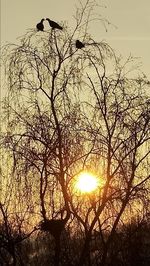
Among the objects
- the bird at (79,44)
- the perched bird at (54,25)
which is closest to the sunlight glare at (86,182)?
the bird at (79,44)

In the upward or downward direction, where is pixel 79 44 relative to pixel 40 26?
downward

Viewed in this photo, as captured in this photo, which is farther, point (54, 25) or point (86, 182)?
point (86, 182)

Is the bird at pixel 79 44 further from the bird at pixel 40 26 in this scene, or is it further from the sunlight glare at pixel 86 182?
the sunlight glare at pixel 86 182

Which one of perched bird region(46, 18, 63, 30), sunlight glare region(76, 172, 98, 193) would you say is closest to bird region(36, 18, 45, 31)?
perched bird region(46, 18, 63, 30)

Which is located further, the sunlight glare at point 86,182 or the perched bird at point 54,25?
the sunlight glare at point 86,182

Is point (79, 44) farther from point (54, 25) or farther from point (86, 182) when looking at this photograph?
point (86, 182)

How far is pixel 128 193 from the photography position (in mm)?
10492

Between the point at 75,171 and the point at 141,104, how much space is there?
7.05ft

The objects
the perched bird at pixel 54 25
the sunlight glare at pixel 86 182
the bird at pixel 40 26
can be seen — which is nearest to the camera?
the bird at pixel 40 26

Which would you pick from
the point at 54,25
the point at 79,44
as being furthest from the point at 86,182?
the point at 54,25

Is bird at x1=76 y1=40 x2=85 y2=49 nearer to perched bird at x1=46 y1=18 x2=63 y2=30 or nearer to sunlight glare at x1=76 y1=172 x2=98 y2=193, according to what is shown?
perched bird at x1=46 y1=18 x2=63 y2=30

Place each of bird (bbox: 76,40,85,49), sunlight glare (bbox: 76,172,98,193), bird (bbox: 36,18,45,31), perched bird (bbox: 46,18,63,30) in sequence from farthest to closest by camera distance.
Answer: sunlight glare (bbox: 76,172,98,193), bird (bbox: 76,40,85,49), perched bird (bbox: 46,18,63,30), bird (bbox: 36,18,45,31)

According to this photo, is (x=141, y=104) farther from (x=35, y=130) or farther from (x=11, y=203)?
(x=11, y=203)

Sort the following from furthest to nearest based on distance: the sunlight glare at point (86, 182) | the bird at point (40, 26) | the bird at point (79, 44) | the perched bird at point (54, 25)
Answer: the sunlight glare at point (86, 182)
the bird at point (79, 44)
the perched bird at point (54, 25)
the bird at point (40, 26)
